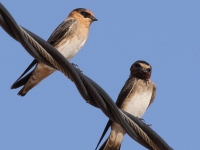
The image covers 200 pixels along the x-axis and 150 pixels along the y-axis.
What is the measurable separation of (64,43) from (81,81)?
3.85 metres

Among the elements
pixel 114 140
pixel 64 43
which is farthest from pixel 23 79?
pixel 114 140

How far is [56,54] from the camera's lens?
3201mm

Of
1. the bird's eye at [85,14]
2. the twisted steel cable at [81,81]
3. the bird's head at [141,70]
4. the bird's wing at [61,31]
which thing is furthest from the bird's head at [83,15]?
the twisted steel cable at [81,81]

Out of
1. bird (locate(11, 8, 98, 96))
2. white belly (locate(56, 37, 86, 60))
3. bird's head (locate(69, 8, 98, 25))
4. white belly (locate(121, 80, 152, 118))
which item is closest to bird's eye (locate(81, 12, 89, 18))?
bird's head (locate(69, 8, 98, 25))

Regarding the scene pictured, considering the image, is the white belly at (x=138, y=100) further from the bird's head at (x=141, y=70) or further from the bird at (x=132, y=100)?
the bird's head at (x=141, y=70)

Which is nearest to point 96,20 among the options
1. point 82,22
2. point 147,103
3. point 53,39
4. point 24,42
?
point 82,22

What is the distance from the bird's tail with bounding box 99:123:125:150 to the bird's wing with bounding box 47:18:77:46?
1257 mm

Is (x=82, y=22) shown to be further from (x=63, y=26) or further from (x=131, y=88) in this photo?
(x=131, y=88)

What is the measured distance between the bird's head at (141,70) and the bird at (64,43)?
0.77 metres

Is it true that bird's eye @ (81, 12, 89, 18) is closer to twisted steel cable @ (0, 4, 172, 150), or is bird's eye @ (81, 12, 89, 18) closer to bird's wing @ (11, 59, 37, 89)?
bird's wing @ (11, 59, 37, 89)

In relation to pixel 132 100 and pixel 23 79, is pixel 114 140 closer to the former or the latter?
pixel 132 100

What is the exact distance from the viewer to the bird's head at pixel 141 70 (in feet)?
23.9

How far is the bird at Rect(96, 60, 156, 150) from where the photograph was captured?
678 cm

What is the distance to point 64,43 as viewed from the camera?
23.2 feet
